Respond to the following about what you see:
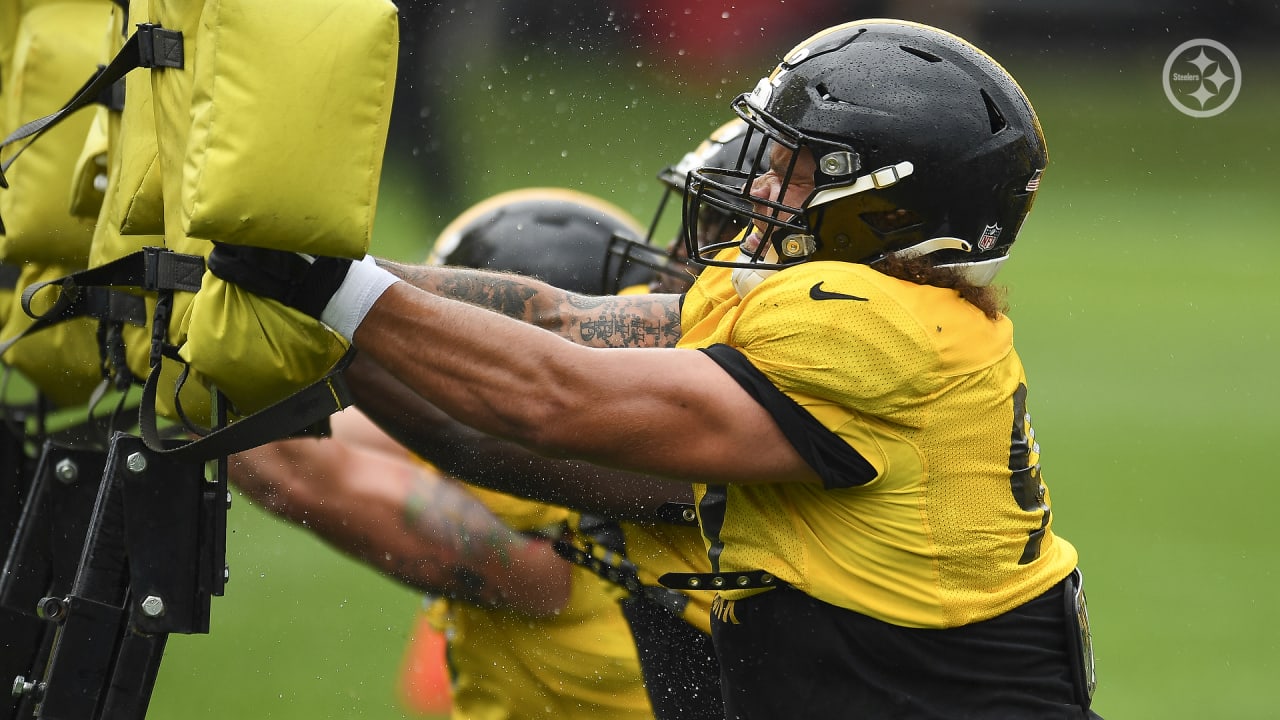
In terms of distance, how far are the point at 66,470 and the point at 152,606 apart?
95 centimetres

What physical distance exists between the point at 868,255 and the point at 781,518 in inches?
19.0

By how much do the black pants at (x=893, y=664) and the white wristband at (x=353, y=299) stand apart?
33.3 inches

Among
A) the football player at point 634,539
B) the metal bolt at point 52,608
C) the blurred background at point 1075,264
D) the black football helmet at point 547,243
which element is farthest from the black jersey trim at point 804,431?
the blurred background at point 1075,264

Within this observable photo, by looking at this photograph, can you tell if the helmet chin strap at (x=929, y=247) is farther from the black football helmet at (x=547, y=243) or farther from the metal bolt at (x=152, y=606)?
the black football helmet at (x=547, y=243)

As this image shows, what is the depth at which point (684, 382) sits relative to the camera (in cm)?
→ 237

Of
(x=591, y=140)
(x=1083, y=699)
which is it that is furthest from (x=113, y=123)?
(x=591, y=140)

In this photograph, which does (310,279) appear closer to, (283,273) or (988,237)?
(283,273)

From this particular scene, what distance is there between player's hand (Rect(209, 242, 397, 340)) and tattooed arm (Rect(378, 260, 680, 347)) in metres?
0.81

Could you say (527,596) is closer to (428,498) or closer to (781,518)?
(428,498)

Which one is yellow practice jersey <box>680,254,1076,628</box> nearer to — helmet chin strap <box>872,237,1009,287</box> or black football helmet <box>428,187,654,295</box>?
helmet chin strap <box>872,237,1009,287</box>

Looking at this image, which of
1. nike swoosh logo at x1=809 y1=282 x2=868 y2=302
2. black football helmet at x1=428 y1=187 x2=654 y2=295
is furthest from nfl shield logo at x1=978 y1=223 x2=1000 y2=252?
black football helmet at x1=428 y1=187 x2=654 y2=295

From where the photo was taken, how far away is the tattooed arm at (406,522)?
11.8ft

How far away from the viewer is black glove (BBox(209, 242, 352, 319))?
227 cm

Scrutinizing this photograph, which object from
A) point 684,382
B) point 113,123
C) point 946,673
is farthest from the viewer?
point 113,123
